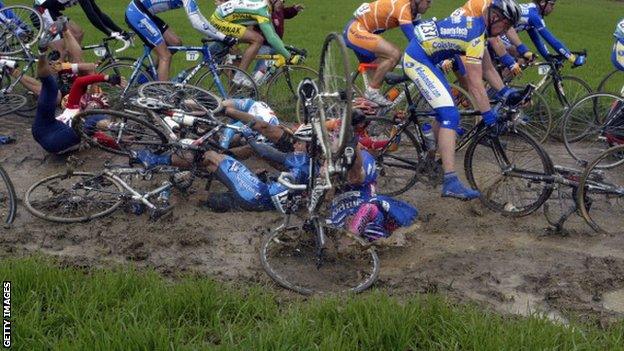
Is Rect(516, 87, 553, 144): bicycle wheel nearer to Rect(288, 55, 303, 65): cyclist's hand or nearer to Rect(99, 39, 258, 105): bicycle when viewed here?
Rect(288, 55, 303, 65): cyclist's hand

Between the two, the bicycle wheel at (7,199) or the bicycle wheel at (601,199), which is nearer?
the bicycle wheel at (7,199)

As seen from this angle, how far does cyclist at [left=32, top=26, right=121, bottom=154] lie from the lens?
6598mm

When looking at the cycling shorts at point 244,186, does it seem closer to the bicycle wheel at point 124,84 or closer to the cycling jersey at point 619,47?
the bicycle wheel at point 124,84

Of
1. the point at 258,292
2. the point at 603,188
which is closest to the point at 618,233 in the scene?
the point at 603,188

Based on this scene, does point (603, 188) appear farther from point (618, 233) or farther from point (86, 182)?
point (86, 182)

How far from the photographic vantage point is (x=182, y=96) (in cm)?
739

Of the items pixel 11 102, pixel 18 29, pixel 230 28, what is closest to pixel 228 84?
pixel 230 28

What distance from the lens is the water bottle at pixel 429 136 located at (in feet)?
22.8

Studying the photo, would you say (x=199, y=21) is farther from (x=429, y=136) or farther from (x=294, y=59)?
(x=429, y=136)

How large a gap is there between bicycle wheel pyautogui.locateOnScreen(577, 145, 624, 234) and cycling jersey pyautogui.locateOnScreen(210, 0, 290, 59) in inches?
189


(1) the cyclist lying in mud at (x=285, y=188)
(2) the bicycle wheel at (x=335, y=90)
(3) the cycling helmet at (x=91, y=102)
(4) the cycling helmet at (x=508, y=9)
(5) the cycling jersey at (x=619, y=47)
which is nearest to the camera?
(2) the bicycle wheel at (x=335, y=90)

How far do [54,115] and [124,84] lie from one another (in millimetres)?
2041

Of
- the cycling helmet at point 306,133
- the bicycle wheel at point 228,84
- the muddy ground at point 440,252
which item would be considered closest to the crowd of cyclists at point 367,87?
the cycling helmet at point 306,133

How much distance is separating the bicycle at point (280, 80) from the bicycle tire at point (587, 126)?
361 centimetres
